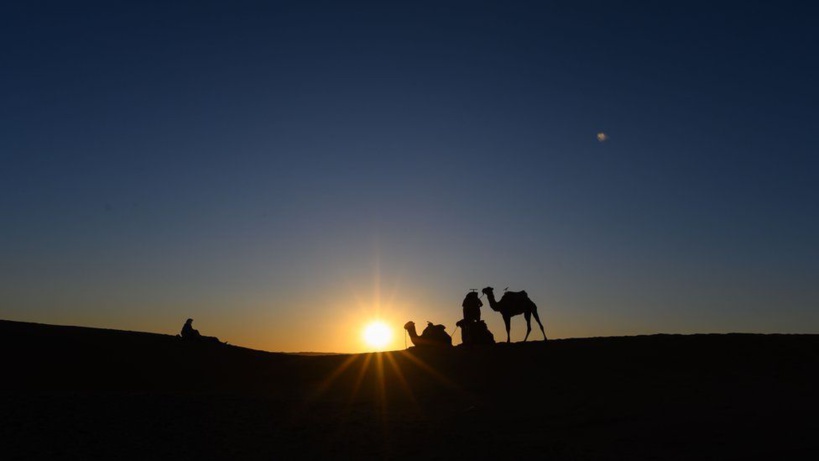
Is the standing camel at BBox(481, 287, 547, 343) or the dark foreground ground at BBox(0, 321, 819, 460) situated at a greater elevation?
the standing camel at BBox(481, 287, 547, 343)

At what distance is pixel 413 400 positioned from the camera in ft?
60.8

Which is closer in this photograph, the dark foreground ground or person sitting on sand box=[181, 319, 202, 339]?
the dark foreground ground

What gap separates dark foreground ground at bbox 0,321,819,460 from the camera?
13172 millimetres

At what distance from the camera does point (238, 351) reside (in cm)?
2667


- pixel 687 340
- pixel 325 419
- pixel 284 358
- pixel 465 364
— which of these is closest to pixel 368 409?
pixel 325 419

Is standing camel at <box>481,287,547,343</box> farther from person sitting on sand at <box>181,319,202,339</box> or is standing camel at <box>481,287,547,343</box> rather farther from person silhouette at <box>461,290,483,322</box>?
person sitting on sand at <box>181,319,202,339</box>

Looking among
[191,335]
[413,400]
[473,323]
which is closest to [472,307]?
[473,323]

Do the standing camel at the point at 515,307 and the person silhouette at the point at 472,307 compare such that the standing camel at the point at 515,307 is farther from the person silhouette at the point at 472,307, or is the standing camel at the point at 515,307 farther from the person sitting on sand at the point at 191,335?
the person sitting on sand at the point at 191,335

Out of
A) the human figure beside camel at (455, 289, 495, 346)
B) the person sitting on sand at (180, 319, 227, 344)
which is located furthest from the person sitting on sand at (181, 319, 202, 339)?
the human figure beside camel at (455, 289, 495, 346)

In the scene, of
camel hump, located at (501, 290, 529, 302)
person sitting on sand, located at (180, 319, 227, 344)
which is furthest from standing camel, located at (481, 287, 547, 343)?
person sitting on sand, located at (180, 319, 227, 344)

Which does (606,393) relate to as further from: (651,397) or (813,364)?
(813,364)

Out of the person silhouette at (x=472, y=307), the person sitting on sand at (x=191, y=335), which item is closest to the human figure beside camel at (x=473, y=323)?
the person silhouette at (x=472, y=307)

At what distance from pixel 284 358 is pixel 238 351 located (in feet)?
5.91

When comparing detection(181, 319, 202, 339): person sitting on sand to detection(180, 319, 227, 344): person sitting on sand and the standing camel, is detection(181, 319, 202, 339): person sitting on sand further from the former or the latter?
the standing camel
